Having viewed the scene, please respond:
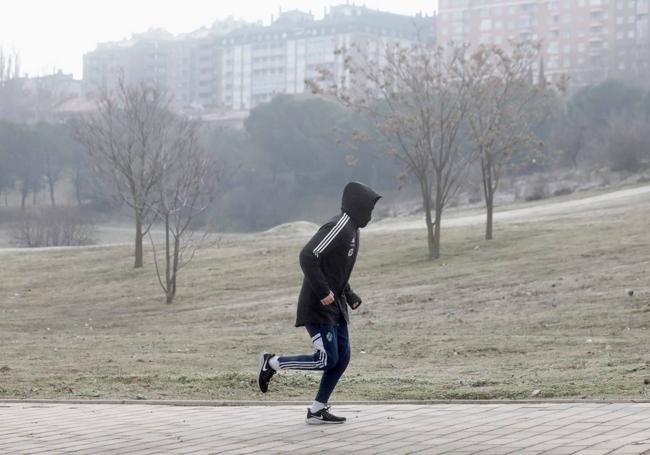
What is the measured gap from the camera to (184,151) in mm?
34500

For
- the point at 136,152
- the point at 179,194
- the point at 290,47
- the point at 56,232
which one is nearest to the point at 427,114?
the point at 179,194

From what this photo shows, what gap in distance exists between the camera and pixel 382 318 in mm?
20453

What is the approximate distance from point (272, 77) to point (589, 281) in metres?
159

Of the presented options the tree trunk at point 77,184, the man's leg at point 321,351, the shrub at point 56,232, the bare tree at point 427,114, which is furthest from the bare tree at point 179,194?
the tree trunk at point 77,184

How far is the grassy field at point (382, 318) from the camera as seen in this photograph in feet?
35.8

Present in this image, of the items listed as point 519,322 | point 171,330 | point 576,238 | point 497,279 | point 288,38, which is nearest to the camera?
point 519,322

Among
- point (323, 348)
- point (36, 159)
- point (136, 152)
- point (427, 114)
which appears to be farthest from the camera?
point (36, 159)

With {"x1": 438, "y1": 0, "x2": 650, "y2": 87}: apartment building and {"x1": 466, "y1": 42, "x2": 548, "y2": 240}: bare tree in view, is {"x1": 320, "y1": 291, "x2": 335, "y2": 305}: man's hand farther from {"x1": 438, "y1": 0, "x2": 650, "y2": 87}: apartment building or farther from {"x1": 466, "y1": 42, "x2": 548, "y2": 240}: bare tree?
{"x1": 438, "y1": 0, "x2": 650, "y2": 87}: apartment building

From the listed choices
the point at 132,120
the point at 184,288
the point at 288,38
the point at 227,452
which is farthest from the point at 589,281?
the point at 288,38

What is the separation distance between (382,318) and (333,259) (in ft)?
41.7

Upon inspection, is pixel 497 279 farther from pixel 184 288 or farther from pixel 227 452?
pixel 227 452

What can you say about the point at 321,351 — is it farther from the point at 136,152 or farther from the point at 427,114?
the point at 136,152

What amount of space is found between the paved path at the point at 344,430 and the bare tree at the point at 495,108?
23.6m

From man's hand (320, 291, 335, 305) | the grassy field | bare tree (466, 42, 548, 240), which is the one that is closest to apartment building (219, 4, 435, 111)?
bare tree (466, 42, 548, 240)
